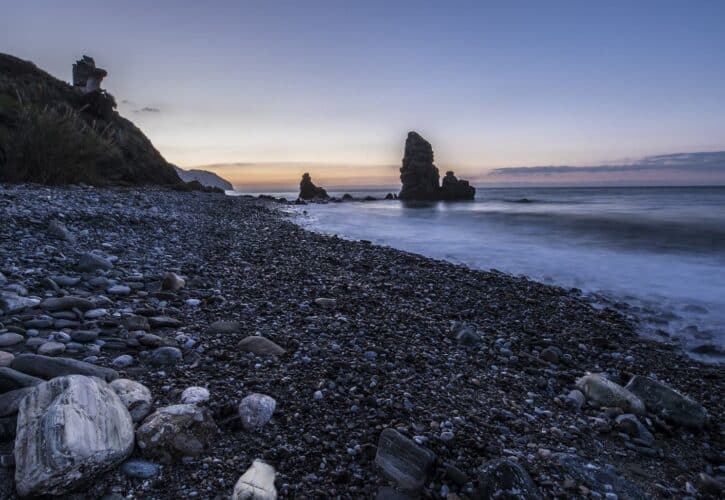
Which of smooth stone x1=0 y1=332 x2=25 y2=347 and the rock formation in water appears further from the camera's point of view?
the rock formation in water

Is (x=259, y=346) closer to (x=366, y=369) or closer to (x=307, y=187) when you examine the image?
(x=366, y=369)

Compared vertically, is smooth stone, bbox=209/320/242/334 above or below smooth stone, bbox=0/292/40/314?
below

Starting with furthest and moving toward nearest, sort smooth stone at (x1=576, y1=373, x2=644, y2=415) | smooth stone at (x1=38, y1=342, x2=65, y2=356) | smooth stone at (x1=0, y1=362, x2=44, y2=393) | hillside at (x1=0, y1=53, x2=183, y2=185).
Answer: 1. hillside at (x1=0, y1=53, x2=183, y2=185)
2. smooth stone at (x1=576, y1=373, x2=644, y2=415)
3. smooth stone at (x1=38, y1=342, x2=65, y2=356)
4. smooth stone at (x1=0, y1=362, x2=44, y2=393)

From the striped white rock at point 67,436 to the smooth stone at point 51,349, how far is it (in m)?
1.14

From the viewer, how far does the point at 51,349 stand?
118 inches

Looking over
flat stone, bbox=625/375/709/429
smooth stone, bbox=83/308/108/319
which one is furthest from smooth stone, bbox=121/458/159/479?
flat stone, bbox=625/375/709/429

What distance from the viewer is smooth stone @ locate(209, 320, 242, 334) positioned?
13.2 ft

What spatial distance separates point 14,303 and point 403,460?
12.2 ft

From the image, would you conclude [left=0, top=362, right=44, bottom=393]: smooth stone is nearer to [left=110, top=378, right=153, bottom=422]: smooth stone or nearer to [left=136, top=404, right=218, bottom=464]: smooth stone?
[left=110, top=378, right=153, bottom=422]: smooth stone

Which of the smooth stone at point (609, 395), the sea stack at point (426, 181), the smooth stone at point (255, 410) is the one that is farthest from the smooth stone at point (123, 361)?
the sea stack at point (426, 181)

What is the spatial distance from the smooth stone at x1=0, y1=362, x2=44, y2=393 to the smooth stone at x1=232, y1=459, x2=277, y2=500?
1.39 m

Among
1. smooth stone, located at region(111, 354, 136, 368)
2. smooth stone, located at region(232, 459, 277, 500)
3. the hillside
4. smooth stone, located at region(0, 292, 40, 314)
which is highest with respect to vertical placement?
the hillside

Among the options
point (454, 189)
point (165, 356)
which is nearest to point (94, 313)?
point (165, 356)

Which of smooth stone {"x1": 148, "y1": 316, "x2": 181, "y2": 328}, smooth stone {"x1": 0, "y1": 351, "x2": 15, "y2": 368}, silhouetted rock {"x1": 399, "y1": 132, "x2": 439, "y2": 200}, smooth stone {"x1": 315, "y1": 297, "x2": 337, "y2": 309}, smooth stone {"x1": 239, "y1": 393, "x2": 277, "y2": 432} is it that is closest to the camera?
smooth stone {"x1": 239, "y1": 393, "x2": 277, "y2": 432}
